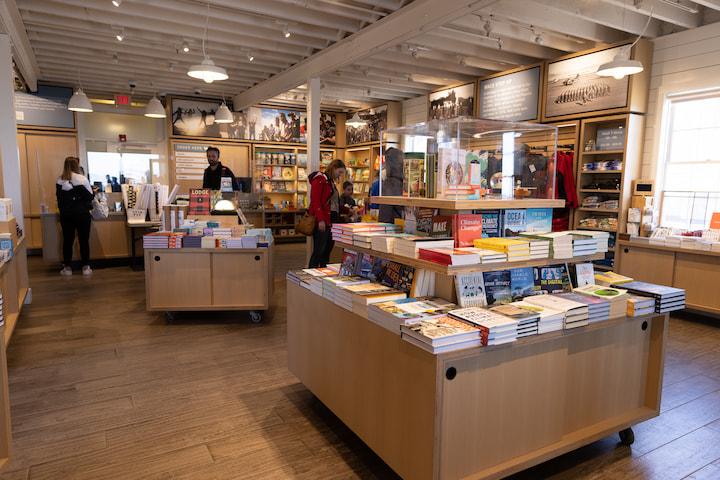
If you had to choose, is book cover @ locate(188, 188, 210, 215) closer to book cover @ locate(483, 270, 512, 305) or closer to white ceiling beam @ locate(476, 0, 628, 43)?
white ceiling beam @ locate(476, 0, 628, 43)

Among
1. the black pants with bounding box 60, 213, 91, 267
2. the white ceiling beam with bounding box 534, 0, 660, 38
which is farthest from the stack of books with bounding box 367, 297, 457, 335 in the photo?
the black pants with bounding box 60, 213, 91, 267

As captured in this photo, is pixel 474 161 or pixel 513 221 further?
pixel 513 221

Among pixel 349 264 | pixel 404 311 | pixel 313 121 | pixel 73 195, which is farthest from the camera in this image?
pixel 73 195

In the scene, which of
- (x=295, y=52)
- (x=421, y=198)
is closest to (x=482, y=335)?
(x=421, y=198)

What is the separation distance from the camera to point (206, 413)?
3.20 meters

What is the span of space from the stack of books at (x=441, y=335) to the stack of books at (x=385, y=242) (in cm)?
64

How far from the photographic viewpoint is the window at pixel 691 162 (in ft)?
18.8

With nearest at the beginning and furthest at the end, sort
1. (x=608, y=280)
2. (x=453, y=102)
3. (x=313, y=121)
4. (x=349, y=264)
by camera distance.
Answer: (x=608, y=280), (x=349, y=264), (x=313, y=121), (x=453, y=102)

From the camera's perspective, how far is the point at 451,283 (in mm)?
2576

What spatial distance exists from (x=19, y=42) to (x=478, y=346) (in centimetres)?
732

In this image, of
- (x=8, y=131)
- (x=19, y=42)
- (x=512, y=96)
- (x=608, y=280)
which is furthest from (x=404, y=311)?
(x=19, y=42)

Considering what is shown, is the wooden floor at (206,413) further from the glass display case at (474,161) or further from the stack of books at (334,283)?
the glass display case at (474,161)

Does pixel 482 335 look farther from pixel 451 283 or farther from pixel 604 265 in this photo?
pixel 604 265

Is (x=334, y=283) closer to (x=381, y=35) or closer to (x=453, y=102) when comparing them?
(x=381, y=35)
